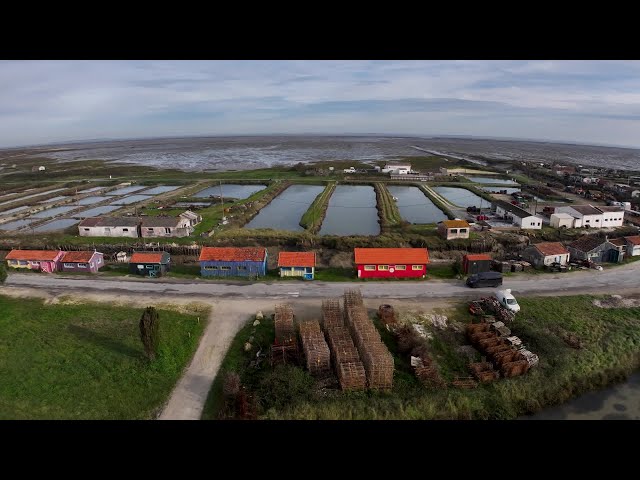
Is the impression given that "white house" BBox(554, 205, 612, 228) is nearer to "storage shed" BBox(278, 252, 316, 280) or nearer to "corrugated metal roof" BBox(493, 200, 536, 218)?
"corrugated metal roof" BBox(493, 200, 536, 218)

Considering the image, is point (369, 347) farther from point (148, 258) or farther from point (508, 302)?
point (148, 258)

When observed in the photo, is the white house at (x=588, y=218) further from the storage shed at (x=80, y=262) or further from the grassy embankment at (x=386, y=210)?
the storage shed at (x=80, y=262)

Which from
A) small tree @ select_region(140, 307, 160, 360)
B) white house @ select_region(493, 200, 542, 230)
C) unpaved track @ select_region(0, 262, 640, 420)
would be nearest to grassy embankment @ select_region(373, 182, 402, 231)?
white house @ select_region(493, 200, 542, 230)

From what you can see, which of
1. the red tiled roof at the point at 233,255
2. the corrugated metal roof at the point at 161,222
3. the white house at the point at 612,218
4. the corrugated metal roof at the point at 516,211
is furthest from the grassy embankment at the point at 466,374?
the white house at the point at 612,218

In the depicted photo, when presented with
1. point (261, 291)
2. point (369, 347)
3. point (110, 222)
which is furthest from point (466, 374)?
point (110, 222)

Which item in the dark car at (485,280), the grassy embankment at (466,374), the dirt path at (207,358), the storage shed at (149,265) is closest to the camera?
the grassy embankment at (466,374)
